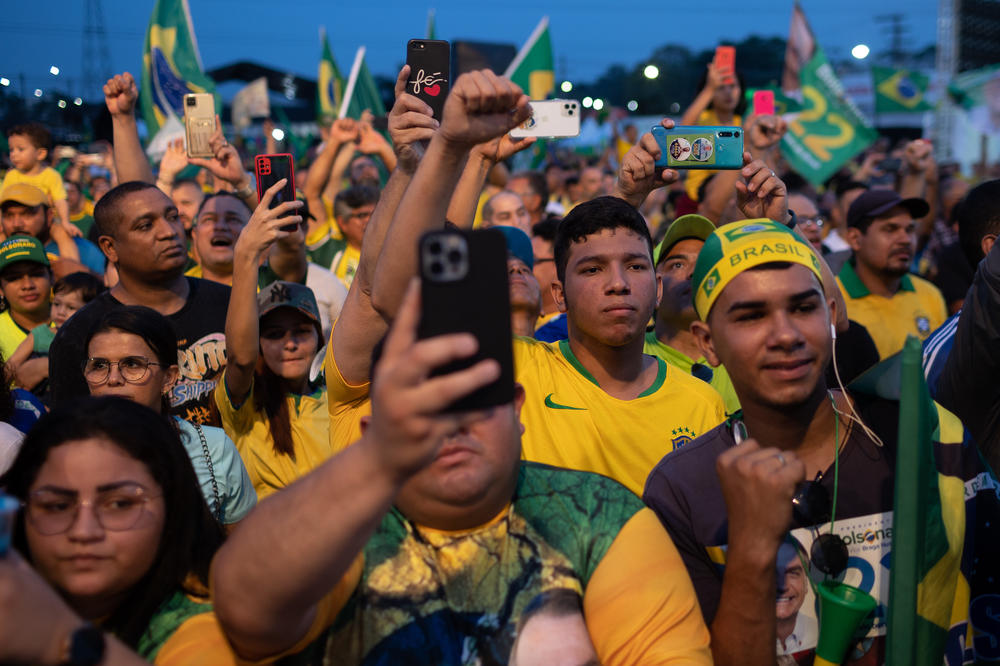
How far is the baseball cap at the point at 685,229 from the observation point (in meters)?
4.72

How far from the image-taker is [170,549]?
7.12ft

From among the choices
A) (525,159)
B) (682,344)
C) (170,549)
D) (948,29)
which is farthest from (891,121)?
(170,549)

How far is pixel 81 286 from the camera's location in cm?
554

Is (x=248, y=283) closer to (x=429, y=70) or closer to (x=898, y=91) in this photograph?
(x=429, y=70)

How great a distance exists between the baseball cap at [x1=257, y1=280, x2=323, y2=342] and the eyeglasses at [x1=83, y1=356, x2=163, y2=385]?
86 cm

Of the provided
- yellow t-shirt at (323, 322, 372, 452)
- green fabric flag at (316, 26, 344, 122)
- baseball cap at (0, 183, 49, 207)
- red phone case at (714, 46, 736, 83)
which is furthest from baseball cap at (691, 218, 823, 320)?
green fabric flag at (316, 26, 344, 122)

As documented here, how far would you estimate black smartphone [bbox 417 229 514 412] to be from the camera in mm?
1472

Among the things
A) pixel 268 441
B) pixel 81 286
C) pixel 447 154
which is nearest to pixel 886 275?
pixel 268 441

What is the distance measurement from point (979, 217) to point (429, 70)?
259 centimetres

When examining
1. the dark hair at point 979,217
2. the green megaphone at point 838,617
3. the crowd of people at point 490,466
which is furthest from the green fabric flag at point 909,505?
the dark hair at point 979,217

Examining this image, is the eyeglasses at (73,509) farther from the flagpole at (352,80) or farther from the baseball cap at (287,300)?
the flagpole at (352,80)

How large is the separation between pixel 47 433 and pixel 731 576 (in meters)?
1.56

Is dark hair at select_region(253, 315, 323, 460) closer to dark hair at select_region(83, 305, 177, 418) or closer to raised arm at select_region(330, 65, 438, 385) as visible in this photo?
dark hair at select_region(83, 305, 177, 418)

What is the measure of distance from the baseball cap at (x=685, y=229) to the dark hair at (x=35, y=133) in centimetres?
628
